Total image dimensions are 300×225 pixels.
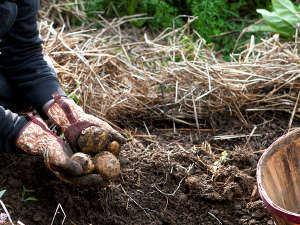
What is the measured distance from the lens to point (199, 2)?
3252 mm

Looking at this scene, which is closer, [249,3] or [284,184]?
[284,184]

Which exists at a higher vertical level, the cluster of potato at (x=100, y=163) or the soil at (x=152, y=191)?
the cluster of potato at (x=100, y=163)

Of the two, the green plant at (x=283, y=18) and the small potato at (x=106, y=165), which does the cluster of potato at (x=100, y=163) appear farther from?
the green plant at (x=283, y=18)

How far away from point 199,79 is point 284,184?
921mm

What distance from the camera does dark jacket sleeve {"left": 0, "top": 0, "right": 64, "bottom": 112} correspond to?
2.08 meters

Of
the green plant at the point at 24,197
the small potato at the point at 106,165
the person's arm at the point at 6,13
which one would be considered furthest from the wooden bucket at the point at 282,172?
the person's arm at the point at 6,13

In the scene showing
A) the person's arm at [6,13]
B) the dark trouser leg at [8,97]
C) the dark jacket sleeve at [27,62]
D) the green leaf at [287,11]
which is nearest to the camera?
the person's arm at [6,13]

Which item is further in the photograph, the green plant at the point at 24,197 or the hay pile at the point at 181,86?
the hay pile at the point at 181,86

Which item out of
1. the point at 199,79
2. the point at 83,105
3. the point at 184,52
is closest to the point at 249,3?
the point at 184,52

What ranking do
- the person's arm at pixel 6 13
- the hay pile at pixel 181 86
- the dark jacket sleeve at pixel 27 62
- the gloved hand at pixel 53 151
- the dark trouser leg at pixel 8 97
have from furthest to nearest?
the hay pile at pixel 181 86 < the dark trouser leg at pixel 8 97 < the dark jacket sleeve at pixel 27 62 < the person's arm at pixel 6 13 < the gloved hand at pixel 53 151

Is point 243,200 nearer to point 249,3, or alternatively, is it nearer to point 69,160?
point 69,160

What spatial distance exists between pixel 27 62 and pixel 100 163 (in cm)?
71

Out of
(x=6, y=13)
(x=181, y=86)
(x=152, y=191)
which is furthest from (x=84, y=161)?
(x=181, y=86)

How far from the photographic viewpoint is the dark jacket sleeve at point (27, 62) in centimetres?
208
